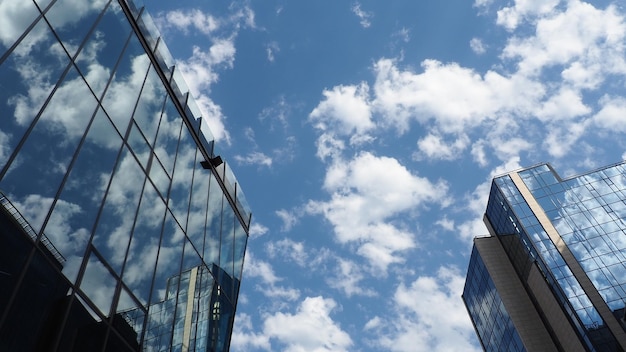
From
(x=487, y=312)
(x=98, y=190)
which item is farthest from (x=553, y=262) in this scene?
(x=98, y=190)

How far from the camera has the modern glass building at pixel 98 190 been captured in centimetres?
818

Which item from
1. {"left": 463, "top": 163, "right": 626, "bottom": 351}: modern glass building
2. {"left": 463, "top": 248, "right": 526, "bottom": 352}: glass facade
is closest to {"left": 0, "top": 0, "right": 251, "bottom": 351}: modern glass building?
{"left": 463, "top": 163, "right": 626, "bottom": 351}: modern glass building

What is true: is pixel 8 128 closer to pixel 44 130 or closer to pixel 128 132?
pixel 44 130

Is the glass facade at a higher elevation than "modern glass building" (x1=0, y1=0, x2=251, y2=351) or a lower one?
higher

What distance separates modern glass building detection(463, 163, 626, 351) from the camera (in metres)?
43.9

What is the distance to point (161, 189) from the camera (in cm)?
1388

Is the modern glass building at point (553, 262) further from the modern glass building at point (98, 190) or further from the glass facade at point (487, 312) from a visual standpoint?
the modern glass building at point (98, 190)

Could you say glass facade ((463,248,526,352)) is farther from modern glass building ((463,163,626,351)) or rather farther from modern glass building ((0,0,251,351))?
modern glass building ((0,0,251,351))

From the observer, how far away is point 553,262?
48094mm

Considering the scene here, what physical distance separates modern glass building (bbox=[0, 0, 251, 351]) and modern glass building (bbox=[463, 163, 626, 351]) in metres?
40.7

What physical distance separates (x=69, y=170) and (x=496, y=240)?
2483 inches

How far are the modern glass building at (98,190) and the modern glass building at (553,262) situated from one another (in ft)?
133

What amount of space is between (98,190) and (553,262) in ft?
161

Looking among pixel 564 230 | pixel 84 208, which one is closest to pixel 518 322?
pixel 564 230
